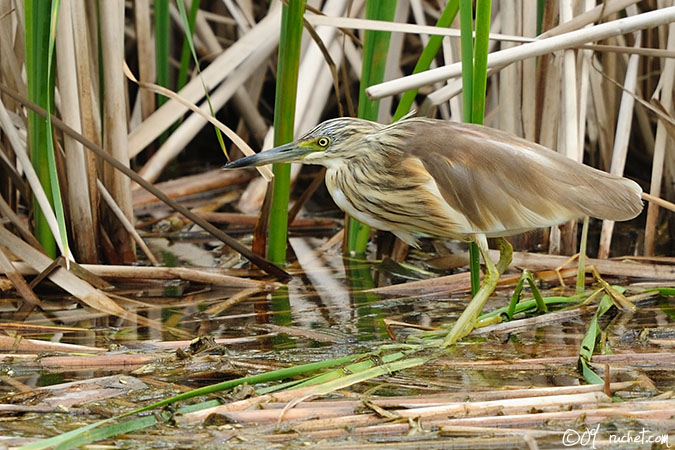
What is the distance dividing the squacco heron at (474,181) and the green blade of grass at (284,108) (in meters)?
0.48

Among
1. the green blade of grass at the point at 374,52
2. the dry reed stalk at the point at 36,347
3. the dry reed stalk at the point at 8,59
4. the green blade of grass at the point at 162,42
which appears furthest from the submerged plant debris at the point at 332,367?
the green blade of grass at the point at 162,42

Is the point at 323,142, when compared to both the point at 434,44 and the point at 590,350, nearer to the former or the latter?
the point at 434,44

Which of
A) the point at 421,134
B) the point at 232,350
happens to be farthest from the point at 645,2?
the point at 232,350

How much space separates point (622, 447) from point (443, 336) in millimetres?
988

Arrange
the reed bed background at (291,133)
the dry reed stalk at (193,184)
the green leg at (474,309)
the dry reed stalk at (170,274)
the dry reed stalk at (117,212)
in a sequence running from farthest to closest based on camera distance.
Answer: the dry reed stalk at (193,184) → the dry reed stalk at (117,212) → the dry reed stalk at (170,274) → the green leg at (474,309) → the reed bed background at (291,133)

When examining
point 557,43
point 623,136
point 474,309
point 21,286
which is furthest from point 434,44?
point 21,286

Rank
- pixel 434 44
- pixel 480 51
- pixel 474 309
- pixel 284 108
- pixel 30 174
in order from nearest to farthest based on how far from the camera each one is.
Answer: pixel 480 51 < pixel 474 309 < pixel 30 174 < pixel 434 44 < pixel 284 108

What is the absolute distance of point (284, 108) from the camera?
3662 millimetres

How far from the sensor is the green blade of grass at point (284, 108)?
3.48m

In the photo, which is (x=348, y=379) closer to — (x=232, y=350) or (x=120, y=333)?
(x=232, y=350)

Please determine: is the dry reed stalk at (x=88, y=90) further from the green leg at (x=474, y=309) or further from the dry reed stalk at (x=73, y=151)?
the green leg at (x=474, y=309)

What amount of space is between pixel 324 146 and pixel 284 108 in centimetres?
51

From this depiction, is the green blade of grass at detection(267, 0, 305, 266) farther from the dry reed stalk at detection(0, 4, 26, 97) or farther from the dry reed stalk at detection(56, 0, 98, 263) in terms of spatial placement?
Result: the dry reed stalk at detection(0, 4, 26, 97)

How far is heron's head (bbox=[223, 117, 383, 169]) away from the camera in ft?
10.3
